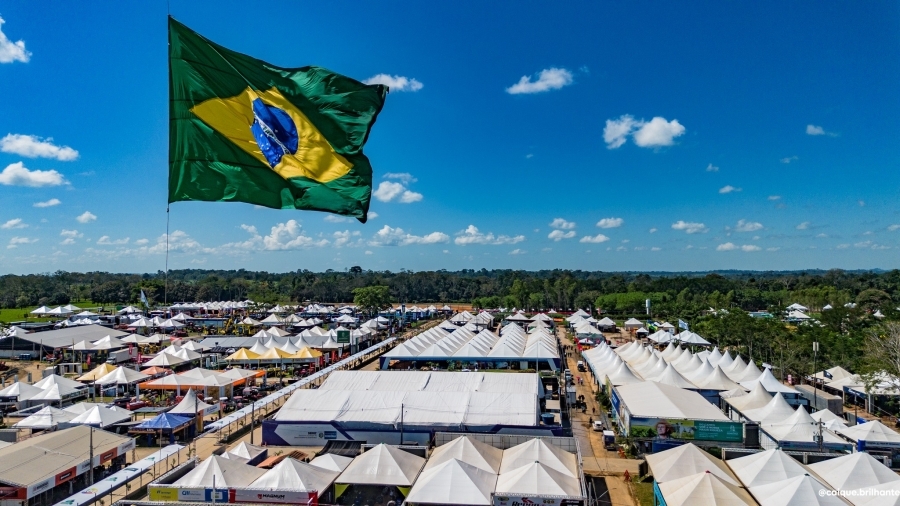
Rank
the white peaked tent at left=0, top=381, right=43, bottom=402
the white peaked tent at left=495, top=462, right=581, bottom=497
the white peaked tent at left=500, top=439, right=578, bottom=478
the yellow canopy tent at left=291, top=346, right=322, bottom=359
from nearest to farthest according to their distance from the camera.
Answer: the white peaked tent at left=495, top=462, right=581, bottom=497 → the white peaked tent at left=500, top=439, right=578, bottom=478 → the white peaked tent at left=0, top=381, right=43, bottom=402 → the yellow canopy tent at left=291, top=346, right=322, bottom=359

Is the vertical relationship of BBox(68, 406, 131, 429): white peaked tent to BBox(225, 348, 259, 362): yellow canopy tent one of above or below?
below

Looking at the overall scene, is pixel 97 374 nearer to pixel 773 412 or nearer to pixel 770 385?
pixel 773 412

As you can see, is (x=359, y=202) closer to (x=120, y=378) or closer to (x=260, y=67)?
(x=260, y=67)

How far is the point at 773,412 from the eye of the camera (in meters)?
22.2

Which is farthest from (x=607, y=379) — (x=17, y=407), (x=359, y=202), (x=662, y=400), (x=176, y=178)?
(x=17, y=407)

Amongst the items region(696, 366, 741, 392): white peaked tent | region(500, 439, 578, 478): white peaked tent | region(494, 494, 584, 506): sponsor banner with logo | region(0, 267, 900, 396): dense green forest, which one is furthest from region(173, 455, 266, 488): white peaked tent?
region(0, 267, 900, 396): dense green forest

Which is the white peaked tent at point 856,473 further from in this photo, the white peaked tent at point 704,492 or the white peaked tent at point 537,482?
the white peaked tent at point 537,482

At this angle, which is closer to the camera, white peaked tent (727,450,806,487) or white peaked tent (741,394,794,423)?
white peaked tent (727,450,806,487)

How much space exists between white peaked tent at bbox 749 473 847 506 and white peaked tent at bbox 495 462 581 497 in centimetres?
465

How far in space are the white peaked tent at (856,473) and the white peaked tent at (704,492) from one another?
2.86 m

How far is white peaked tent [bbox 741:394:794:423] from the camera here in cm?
2189

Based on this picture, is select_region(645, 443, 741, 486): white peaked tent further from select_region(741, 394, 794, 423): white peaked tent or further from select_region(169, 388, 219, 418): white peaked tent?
select_region(169, 388, 219, 418): white peaked tent

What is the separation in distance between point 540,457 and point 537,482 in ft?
5.99

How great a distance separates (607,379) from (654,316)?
5420cm
